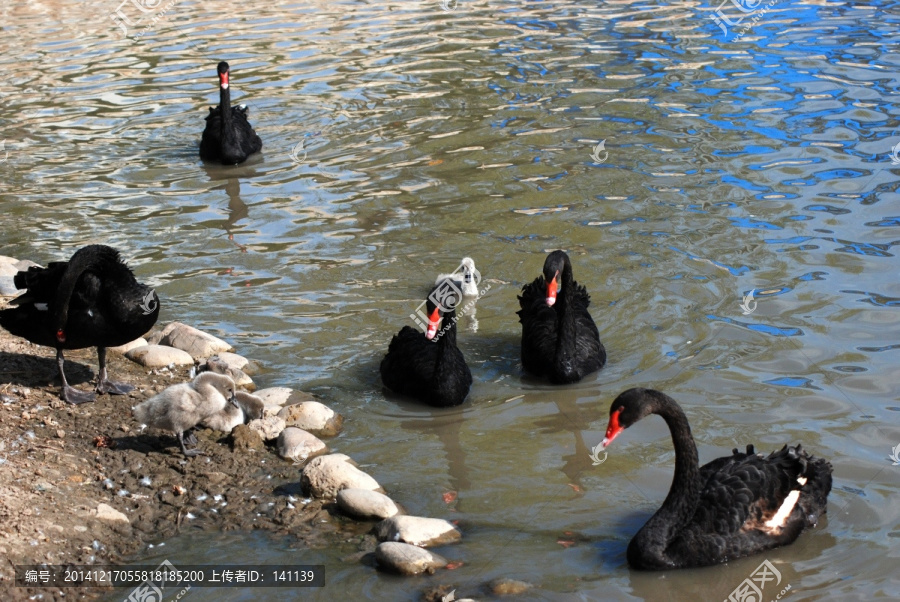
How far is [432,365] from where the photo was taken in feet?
24.6

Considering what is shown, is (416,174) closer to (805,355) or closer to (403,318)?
(403,318)

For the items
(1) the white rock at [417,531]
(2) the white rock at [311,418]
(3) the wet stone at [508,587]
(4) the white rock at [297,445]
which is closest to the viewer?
(3) the wet stone at [508,587]

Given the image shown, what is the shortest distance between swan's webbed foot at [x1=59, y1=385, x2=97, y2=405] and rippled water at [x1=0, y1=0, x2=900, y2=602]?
142 centimetres

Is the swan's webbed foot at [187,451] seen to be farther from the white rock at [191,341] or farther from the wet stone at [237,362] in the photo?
the white rock at [191,341]

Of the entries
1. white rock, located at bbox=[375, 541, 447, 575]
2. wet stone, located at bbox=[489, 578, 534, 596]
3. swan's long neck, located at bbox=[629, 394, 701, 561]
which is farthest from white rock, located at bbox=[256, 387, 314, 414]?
swan's long neck, located at bbox=[629, 394, 701, 561]

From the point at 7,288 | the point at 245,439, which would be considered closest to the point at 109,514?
the point at 245,439

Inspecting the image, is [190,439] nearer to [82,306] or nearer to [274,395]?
[274,395]

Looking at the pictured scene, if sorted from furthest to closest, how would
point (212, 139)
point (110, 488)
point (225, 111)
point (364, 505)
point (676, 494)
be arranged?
point (212, 139), point (225, 111), point (110, 488), point (364, 505), point (676, 494)

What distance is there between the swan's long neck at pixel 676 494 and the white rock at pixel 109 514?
9.19 ft

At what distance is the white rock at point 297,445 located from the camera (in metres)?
6.45

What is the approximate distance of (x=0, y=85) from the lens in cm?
1680

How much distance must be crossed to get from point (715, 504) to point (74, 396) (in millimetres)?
4189

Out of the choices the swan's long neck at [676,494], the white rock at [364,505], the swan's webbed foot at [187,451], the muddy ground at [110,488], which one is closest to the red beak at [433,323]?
the muddy ground at [110,488]

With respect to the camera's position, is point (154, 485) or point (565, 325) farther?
point (565, 325)
